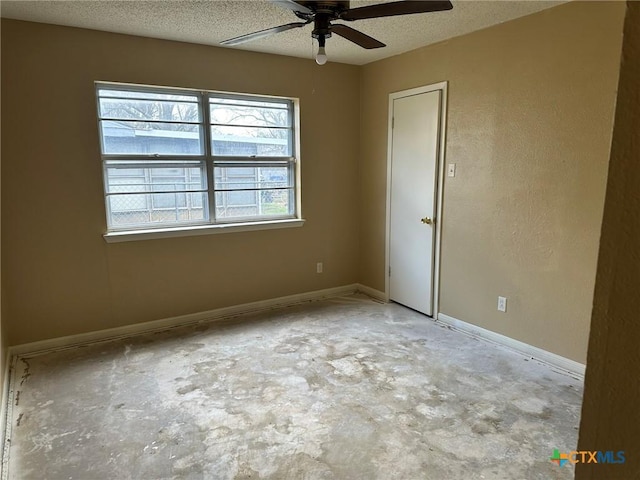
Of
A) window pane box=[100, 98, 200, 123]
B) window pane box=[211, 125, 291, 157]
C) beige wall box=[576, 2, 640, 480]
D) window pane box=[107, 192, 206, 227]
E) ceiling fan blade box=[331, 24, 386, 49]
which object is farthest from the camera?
window pane box=[211, 125, 291, 157]

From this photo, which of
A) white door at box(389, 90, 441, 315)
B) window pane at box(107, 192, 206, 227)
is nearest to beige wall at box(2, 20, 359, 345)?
window pane at box(107, 192, 206, 227)

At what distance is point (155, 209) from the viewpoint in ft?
12.1

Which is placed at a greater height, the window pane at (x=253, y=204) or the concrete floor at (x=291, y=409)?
the window pane at (x=253, y=204)

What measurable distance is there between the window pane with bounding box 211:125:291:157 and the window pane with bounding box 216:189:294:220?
1.23 feet

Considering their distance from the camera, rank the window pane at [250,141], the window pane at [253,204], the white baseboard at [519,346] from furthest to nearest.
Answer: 1. the window pane at [253,204]
2. the window pane at [250,141]
3. the white baseboard at [519,346]

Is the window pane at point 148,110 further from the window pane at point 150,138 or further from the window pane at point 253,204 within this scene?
the window pane at point 253,204

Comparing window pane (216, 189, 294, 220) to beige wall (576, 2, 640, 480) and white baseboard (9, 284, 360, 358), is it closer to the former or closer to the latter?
white baseboard (9, 284, 360, 358)

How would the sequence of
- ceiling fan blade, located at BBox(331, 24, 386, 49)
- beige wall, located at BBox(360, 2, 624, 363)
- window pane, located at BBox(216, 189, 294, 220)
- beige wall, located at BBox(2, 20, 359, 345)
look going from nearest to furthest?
ceiling fan blade, located at BBox(331, 24, 386, 49) < beige wall, located at BBox(360, 2, 624, 363) < beige wall, located at BBox(2, 20, 359, 345) < window pane, located at BBox(216, 189, 294, 220)

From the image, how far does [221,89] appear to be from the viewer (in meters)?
3.77

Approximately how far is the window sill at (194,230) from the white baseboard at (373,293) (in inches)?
41.9

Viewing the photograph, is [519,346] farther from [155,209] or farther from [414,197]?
[155,209]

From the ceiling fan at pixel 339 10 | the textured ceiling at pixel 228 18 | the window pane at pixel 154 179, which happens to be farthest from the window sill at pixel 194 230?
the ceiling fan at pixel 339 10

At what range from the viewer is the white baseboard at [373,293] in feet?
14.7

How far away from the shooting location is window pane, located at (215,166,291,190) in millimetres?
3955
